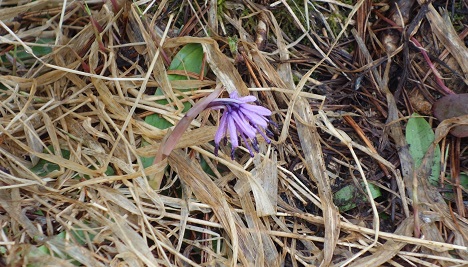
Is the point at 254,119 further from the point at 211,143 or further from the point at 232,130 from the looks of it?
the point at 211,143

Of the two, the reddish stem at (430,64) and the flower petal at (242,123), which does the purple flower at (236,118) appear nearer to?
the flower petal at (242,123)

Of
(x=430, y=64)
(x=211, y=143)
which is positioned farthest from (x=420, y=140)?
(x=211, y=143)

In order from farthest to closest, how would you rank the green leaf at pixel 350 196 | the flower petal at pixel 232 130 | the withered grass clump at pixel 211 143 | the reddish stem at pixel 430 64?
the reddish stem at pixel 430 64, the green leaf at pixel 350 196, the withered grass clump at pixel 211 143, the flower petal at pixel 232 130

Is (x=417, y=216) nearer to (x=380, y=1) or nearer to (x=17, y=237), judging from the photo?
(x=380, y=1)

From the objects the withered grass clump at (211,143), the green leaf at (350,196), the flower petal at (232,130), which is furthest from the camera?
the green leaf at (350,196)

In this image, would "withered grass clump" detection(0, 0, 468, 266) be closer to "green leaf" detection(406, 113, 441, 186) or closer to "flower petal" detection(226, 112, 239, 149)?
"green leaf" detection(406, 113, 441, 186)

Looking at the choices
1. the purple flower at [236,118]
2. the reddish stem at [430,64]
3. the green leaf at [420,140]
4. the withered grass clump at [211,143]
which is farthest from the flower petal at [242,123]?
the reddish stem at [430,64]
